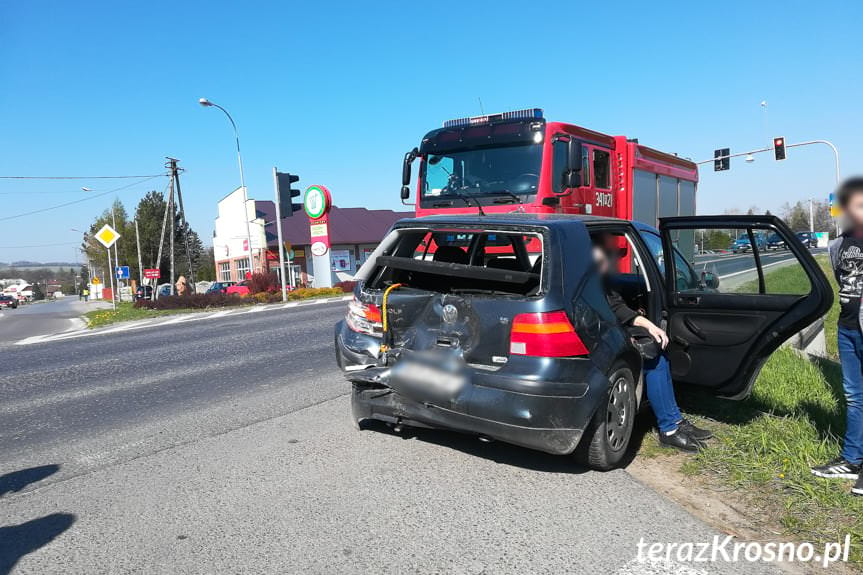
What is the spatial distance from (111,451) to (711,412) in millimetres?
4783

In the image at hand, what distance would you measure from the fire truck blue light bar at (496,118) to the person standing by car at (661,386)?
5700mm

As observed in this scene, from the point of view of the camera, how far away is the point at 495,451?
14.3ft

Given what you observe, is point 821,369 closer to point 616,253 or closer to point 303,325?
point 616,253

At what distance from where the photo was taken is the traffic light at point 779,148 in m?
28.5


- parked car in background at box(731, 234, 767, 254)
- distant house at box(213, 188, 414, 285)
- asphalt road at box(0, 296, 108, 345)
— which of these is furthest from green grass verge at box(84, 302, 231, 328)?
distant house at box(213, 188, 414, 285)

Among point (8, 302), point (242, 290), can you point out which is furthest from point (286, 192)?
point (8, 302)

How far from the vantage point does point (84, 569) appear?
111 inches

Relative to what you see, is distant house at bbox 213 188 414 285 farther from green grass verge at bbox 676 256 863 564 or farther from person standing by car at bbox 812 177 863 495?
person standing by car at bbox 812 177 863 495

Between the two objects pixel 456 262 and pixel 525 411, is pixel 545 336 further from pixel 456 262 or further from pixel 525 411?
pixel 456 262

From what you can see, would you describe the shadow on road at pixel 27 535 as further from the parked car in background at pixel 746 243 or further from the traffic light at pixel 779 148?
the traffic light at pixel 779 148

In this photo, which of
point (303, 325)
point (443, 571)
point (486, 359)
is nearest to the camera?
point (443, 571)

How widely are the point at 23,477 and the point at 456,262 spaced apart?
11.2 feet

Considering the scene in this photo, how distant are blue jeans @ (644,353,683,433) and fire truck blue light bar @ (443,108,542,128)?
5.98m

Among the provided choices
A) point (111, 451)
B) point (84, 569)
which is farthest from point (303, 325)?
point (84, 569)
